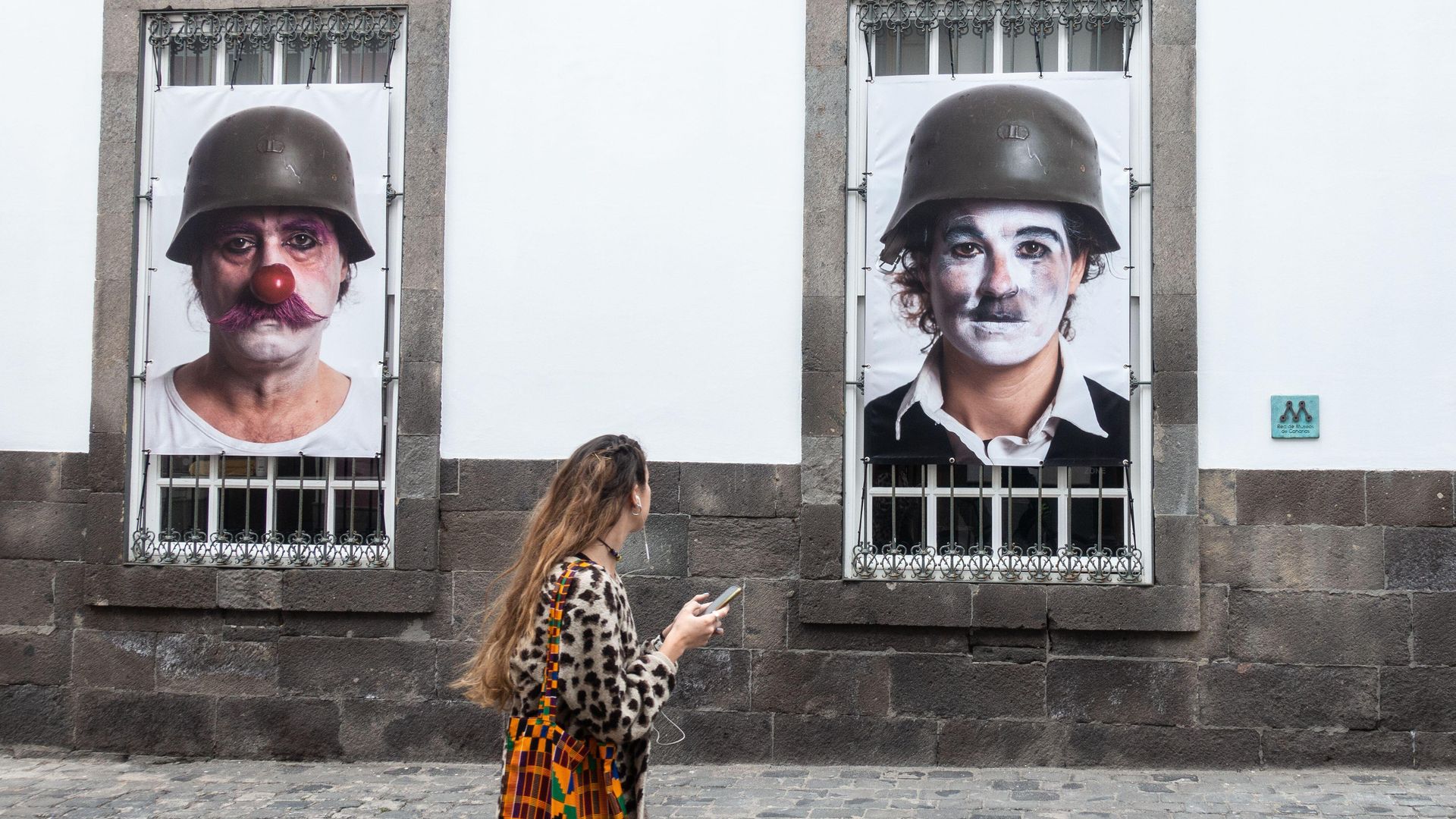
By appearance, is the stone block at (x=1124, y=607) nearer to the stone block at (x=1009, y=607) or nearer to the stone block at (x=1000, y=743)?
the stone block at (x=1009, y=607)

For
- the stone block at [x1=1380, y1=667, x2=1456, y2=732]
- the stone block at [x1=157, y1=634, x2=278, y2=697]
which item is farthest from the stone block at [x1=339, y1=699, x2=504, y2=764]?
the stone block at [x1=1380, y1=667, x2=1456, y2=732]

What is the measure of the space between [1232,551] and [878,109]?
3.01m

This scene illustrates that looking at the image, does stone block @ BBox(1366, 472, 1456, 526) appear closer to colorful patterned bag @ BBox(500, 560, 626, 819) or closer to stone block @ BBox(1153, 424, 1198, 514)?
stone block @ BBox(1153, 424, 1198, 514)

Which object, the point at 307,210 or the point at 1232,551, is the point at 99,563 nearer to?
the point at 307,210

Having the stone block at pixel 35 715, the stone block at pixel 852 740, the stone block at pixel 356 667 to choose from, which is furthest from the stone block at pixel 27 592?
the stone block at pixel 852 740

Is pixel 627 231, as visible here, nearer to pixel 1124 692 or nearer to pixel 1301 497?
pixel 1124 692

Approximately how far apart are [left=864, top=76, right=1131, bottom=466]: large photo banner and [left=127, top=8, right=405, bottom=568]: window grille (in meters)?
2.81

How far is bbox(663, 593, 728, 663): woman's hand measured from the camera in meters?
3.35

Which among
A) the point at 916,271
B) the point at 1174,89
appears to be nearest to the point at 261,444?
the point at 916,271

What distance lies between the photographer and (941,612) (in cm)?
693

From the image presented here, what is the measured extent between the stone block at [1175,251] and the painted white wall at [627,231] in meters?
1.92

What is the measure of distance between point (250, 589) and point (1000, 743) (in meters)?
4.21

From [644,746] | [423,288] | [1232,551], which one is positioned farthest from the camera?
[423,288]

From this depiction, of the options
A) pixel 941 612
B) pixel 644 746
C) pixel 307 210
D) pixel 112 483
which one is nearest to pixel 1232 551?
pixel 941 612
